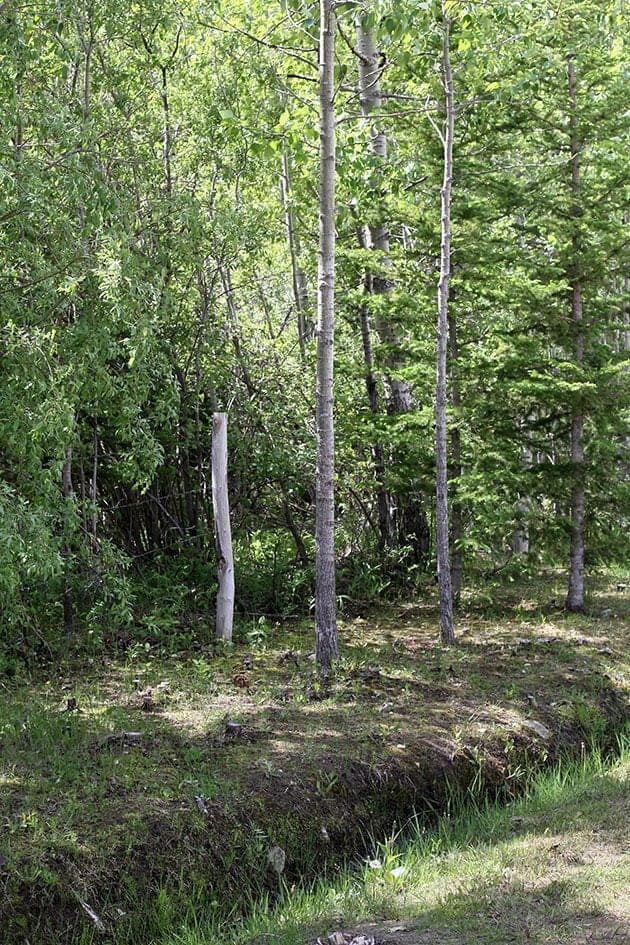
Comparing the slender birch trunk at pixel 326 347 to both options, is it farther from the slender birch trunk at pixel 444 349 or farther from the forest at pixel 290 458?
the slender birch trunk at pixel 444 349

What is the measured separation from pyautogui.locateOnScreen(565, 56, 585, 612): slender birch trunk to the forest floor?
3.35ft

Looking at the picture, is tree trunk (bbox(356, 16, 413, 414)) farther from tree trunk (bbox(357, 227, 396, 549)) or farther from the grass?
the grass

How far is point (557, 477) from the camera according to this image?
9992 millimetres

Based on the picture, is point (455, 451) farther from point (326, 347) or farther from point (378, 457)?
point (326, 347)

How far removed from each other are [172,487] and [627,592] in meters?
5.81

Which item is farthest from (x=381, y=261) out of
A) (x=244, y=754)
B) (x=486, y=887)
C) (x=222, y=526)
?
(x=486, y=887)

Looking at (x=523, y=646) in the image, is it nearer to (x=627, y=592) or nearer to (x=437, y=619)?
(x=437, y=619)

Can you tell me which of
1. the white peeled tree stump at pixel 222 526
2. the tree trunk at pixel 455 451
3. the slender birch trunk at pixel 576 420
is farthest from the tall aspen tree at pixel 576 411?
the white peeled tree stump at pixel 222 526

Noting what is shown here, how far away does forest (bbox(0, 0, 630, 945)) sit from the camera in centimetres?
548

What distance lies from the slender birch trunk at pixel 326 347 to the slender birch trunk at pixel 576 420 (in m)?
3.51

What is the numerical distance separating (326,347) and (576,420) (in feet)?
12.7

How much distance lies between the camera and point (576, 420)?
1009 cm

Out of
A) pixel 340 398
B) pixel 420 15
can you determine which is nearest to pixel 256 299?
pixel 340 398

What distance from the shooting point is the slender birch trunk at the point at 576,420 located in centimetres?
973
